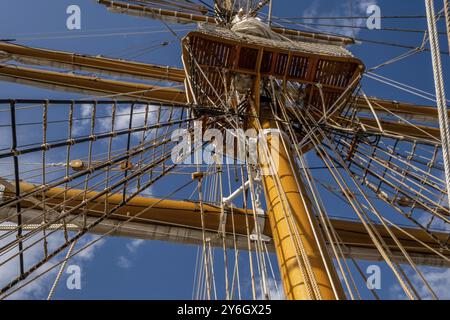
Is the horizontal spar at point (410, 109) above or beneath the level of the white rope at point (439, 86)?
beneath

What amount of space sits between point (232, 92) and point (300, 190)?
2556mm

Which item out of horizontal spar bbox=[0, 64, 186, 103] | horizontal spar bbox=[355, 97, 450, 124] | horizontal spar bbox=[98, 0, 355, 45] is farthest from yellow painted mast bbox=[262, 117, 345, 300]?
horizontal spar bbox=[98, 0, 355, 45]

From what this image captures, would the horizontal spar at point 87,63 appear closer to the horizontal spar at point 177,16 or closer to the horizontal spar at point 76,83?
the horizontal spar at point 76,83

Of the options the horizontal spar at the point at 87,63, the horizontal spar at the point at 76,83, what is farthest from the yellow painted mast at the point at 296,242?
the horizontal spar at the point at 87,63

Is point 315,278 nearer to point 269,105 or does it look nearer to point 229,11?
point 269,105

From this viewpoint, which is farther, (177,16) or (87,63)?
(177,16)

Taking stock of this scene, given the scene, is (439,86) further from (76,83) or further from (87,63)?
(87,63)

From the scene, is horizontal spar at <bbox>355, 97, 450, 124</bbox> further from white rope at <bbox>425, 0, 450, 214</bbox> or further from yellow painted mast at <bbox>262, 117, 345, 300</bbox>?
white rope at <bbox>425, 0, 450, 214</bbox>

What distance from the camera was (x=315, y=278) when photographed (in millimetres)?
3475

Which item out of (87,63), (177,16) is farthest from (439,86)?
(177,16)

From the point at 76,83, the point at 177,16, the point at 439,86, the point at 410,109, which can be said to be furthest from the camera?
the point at 177,16

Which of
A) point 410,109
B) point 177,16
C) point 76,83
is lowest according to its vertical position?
point 76,83

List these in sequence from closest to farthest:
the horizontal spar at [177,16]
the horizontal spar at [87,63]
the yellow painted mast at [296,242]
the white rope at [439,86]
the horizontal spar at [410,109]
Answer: the white rope at [439,86], the yellow painted mast at [296,242], the horizontal spar at [87,63], the horizontal spar at [410,109], the horizontal spar at [177,16]

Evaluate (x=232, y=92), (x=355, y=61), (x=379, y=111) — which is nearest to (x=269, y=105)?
(x=232, y=92)
